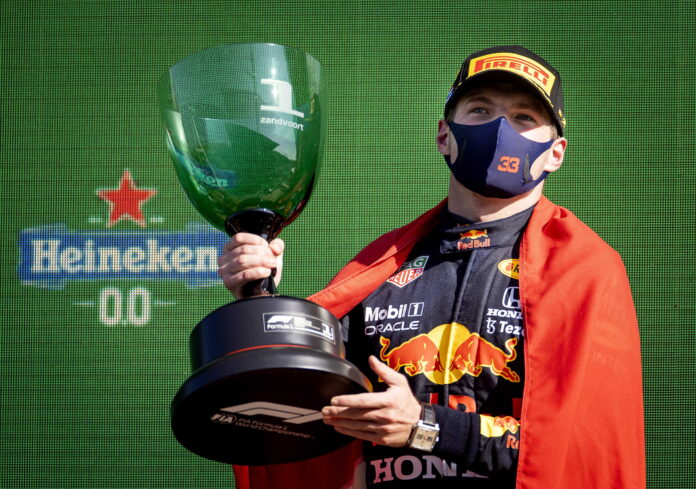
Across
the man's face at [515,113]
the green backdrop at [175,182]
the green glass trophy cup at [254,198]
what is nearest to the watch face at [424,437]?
the green glass trophy cup at [254,198]

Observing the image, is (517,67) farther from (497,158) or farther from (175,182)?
(175,182)

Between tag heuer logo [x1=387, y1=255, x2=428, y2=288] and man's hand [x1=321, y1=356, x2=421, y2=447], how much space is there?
344mm

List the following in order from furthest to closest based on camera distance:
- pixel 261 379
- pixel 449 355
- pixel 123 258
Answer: pixel 123 258
pixel 449 355
pixel 261 379

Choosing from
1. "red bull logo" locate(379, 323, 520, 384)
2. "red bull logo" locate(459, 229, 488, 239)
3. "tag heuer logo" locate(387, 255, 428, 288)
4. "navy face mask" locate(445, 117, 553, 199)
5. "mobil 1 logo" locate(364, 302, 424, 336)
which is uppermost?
"navy face mask" locate(445, 117, 553, 199)

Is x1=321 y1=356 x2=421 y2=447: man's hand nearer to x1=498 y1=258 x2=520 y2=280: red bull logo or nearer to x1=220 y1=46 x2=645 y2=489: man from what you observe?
x1=220 y1=46 x2=645 y2=489: man

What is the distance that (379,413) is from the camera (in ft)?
3.22

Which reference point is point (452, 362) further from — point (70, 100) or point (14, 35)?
point (14, 35)

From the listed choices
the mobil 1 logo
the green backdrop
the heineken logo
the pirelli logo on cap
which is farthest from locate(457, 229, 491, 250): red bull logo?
the heineken logo

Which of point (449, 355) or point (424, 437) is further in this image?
point (449, 355)

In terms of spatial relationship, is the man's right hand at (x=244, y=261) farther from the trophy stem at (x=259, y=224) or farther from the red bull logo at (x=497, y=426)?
the red bull logo at (x=497, y=426)

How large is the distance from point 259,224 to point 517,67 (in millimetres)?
529

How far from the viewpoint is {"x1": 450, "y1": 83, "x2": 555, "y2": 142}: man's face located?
4.39 ft

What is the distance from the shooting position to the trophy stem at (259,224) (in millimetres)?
1104

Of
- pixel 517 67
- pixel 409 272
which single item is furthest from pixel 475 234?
pixel 517 67
